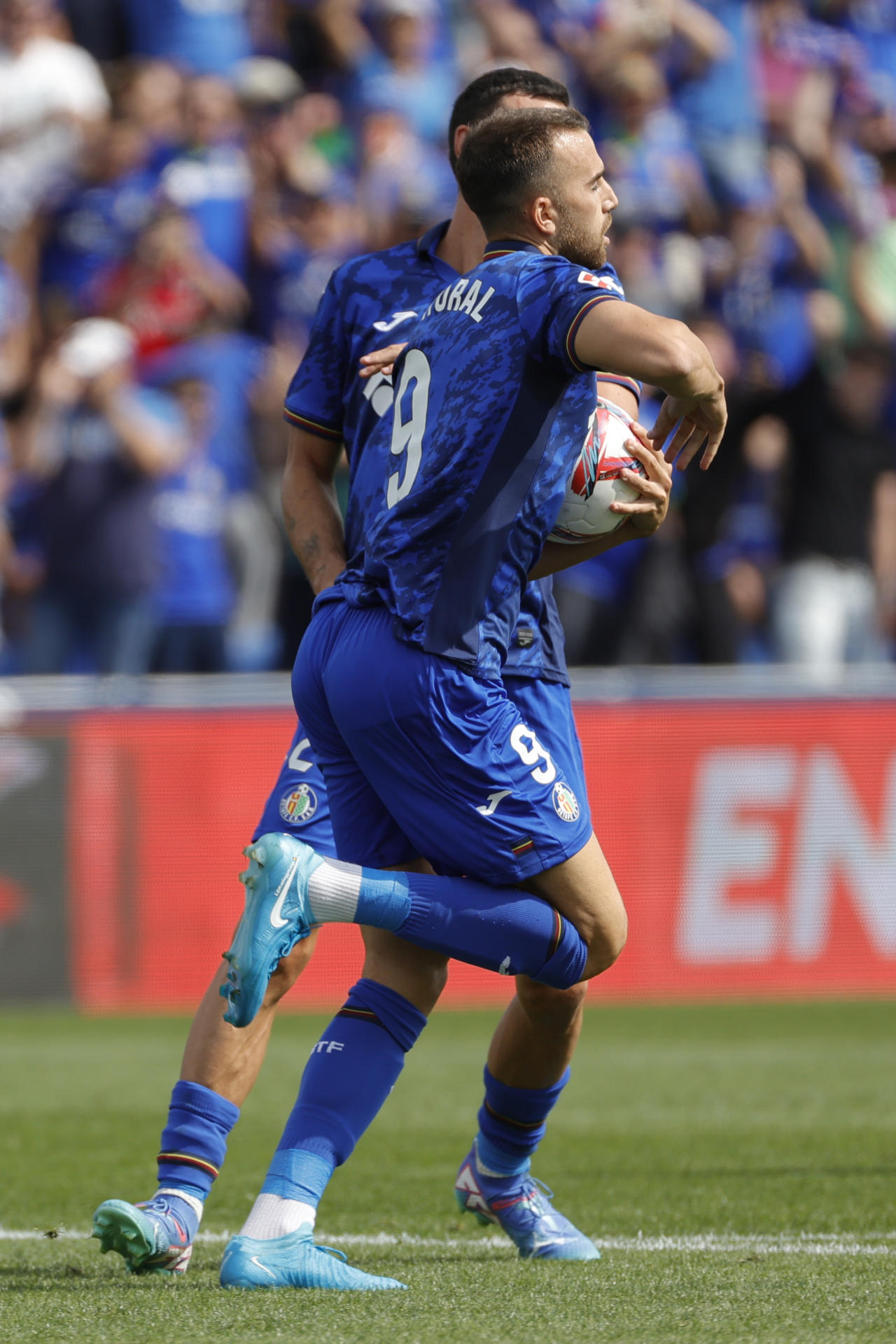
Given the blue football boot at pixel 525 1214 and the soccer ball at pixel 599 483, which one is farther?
the blue football boot at pixel 525 1214

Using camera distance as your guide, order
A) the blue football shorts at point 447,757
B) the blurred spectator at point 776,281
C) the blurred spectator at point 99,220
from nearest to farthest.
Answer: the blue football shorts at point 447,757
the blurred spectator at point 99,220
the blurred spectator at point 776,281

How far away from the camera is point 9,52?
40.6 feet

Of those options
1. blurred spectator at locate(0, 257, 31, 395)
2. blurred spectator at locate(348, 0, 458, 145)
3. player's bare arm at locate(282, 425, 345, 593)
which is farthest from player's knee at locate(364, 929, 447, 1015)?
blurred spectator at locate(348, 0, 458, 145)

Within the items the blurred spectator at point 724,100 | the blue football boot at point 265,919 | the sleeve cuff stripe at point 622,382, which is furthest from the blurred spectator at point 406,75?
the blue football boot at point 265,919

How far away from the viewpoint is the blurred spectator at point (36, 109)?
12.1m

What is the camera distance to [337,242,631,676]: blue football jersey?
131 inches

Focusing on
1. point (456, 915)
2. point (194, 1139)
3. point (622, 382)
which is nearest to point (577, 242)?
point (622, 382)

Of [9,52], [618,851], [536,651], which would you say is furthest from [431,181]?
[536,651]

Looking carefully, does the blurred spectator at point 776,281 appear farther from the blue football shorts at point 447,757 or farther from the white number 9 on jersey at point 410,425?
the blue football shorts at point 447,757

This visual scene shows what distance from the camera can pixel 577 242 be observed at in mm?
3504

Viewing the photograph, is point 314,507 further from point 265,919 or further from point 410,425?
point 265,919

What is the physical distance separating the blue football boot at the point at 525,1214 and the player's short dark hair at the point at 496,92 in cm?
222

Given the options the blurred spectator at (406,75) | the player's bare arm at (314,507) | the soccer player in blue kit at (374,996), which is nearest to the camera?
the soccer player in blue kit at (374,996)

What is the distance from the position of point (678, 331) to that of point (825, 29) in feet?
39.4
